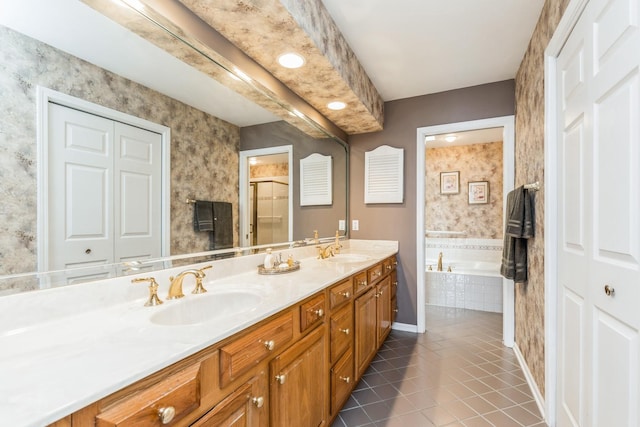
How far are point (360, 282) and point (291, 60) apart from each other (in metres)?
1.51

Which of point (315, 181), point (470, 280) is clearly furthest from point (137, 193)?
point (470, 280)

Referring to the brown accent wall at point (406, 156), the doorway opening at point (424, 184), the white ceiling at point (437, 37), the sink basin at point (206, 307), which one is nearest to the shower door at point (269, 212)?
the sink basin at point (206, 307)

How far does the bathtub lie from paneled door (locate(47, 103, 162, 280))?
3.59m

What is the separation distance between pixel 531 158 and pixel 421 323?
1868 mm

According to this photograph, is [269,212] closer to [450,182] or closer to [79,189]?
[79,189]

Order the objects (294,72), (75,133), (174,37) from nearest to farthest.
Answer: (75,133) < (174,37) < (294,72)

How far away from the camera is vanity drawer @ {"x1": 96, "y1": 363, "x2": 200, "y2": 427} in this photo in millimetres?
611

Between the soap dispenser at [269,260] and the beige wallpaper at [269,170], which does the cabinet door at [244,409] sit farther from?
the beige wallpaper at [269,170]

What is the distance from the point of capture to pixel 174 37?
132cm

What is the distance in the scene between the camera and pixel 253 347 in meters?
1.01

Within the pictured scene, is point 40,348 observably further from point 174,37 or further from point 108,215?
point 174,37

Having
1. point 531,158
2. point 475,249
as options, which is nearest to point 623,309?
point 531,158

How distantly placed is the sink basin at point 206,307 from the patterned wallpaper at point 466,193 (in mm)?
4360

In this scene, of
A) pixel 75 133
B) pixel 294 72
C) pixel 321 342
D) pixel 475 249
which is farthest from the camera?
pixel 475 249
